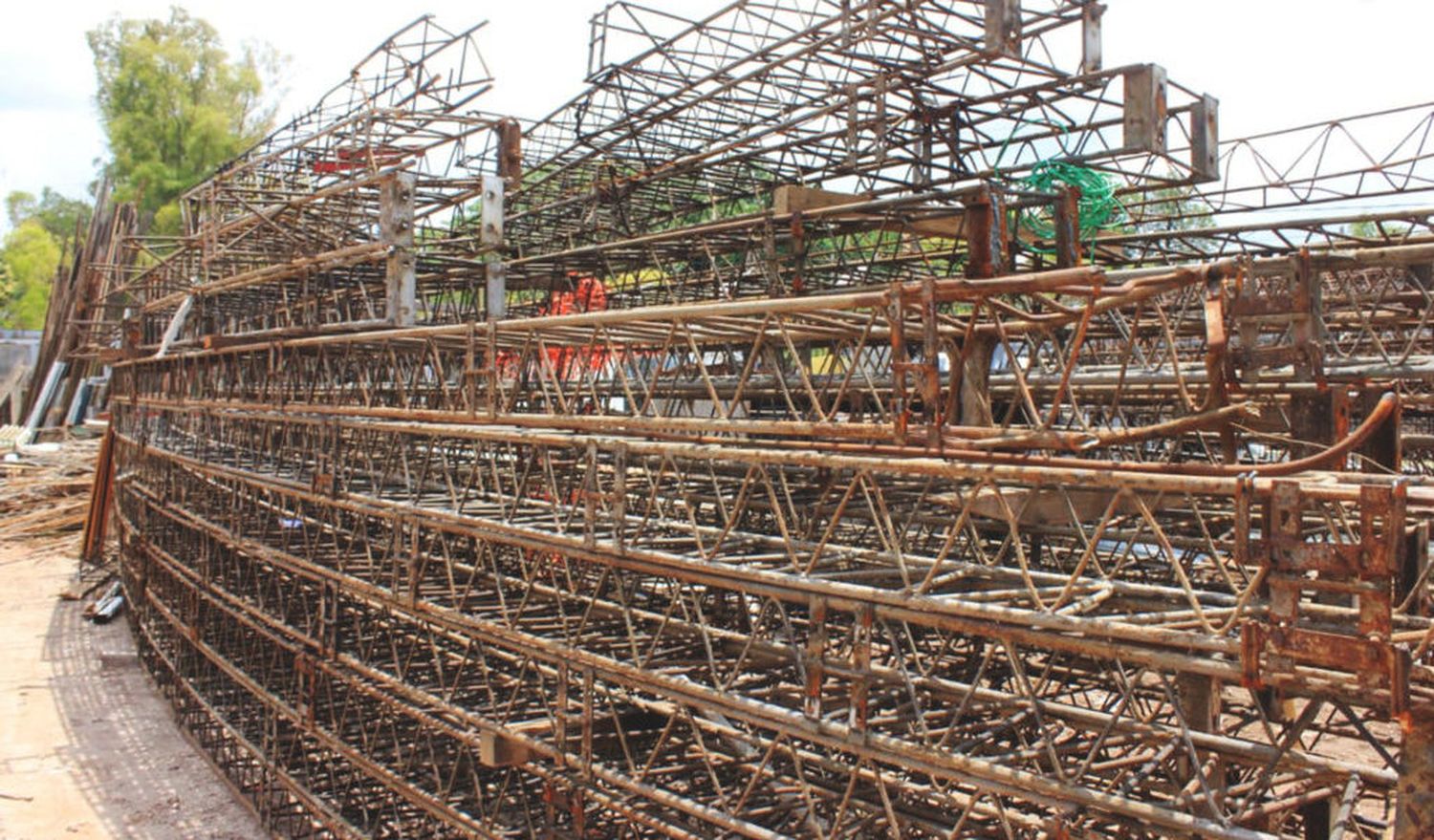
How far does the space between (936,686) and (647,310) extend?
390 centimetres

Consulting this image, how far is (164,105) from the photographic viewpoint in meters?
52.6

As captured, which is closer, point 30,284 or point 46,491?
point 46,491

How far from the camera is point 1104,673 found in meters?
10.8

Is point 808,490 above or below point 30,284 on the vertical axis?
below

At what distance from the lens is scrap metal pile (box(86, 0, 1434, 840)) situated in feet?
22.3

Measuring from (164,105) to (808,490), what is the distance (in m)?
51.3

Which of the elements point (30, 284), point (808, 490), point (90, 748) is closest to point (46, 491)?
point (90, 748)

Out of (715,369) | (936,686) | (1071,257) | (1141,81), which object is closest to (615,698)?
(936,686)

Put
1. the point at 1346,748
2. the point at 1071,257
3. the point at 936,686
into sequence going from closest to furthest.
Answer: the point at 936,686, the point at 1071,257, the point at 1346,748

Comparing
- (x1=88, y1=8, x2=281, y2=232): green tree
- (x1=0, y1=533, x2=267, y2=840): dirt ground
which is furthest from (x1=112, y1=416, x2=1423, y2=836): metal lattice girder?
(x1=88, y1=8, x2=281, y2=232): green tree

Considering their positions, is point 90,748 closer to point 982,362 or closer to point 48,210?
point 982,362

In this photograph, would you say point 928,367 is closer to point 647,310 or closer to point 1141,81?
point 647,310

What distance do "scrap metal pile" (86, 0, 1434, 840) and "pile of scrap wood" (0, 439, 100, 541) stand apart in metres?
13.1

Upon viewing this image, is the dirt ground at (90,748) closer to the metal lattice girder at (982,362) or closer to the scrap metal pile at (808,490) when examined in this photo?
the scrap metal pile at (808,490)
